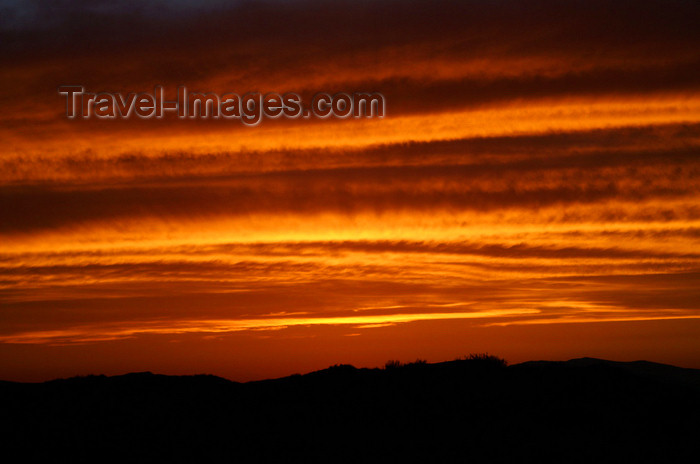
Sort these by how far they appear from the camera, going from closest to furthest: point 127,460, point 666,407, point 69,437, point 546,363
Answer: point 127,460
point 69,437
point 666,407
point 546,363

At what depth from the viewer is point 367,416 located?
18078 mm

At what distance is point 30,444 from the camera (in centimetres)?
1634

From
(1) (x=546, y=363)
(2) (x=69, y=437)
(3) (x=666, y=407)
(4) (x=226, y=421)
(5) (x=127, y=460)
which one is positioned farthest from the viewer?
(1) (x=546, y=363)

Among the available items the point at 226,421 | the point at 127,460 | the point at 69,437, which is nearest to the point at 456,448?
the point at 226,421

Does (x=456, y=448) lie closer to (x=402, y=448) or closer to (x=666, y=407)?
(x=402, y=448)

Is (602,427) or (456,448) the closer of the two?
(456,448)

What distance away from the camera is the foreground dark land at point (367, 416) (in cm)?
1616

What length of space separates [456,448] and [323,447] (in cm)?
276

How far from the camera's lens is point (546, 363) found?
82.3 feet

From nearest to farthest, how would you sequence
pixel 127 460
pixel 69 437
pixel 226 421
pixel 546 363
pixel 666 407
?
1. pixel 127 460
2. pixel 69 437
3. pixel 226 421
4. pixel 666 407
5. pixel 546 363

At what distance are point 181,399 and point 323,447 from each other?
490 centimetres

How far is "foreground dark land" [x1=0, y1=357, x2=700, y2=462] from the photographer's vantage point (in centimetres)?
1616

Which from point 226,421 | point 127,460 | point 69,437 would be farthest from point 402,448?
point 69,437

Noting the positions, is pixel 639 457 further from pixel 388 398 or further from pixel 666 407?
pixel 388 398
